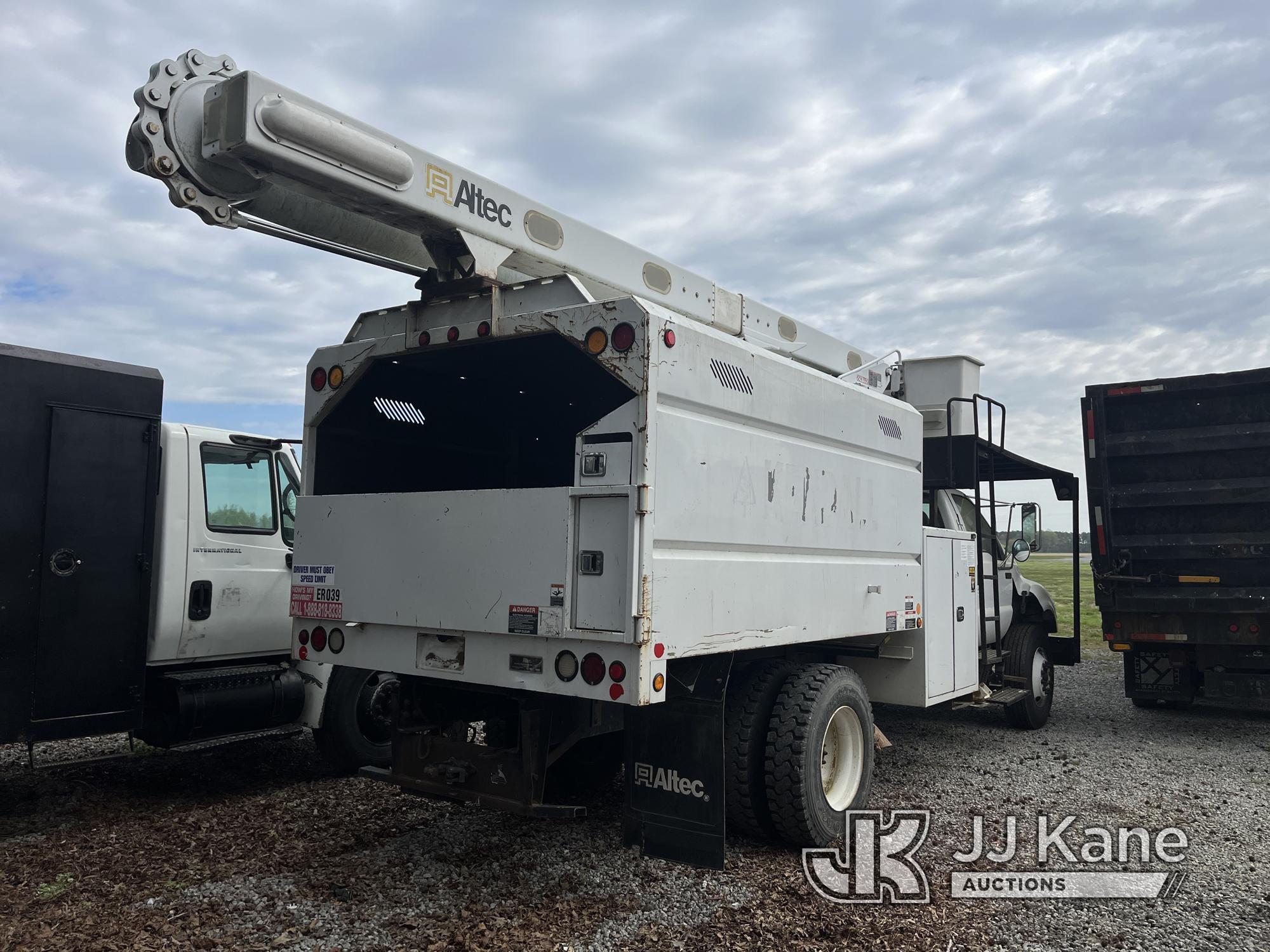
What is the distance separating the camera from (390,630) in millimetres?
4582

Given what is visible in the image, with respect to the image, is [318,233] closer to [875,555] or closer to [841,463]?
[841,463]

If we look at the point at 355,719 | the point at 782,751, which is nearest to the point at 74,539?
the point at 355,719

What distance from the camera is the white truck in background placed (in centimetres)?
514

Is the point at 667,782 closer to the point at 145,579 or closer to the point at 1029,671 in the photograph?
the point at 145,579

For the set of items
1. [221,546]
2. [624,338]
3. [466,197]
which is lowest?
[221,546]

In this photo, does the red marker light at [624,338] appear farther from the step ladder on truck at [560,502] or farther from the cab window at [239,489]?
the cab window at [239,489]

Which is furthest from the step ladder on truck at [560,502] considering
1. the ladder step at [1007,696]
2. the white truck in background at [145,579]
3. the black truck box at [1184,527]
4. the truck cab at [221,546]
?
the black truck box at [1184,527]

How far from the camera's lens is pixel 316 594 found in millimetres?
4844

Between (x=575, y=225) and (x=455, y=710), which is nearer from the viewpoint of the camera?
(x=455, y=710)

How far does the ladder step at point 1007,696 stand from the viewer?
717 centimetres

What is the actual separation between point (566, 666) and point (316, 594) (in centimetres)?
167

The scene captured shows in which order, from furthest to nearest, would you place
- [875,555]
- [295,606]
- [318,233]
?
[875,555]
[295,606]
[318,233]

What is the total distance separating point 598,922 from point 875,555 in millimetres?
2742

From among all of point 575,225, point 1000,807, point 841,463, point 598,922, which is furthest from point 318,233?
point 1000,807
